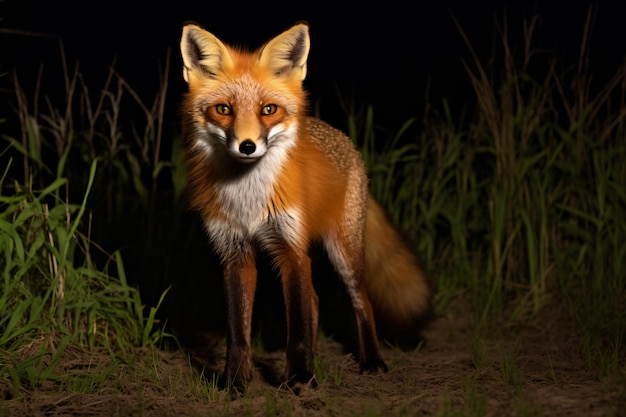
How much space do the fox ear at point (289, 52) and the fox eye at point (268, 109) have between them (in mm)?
207

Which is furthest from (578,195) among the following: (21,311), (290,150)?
(21,311)

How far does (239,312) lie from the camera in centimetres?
334

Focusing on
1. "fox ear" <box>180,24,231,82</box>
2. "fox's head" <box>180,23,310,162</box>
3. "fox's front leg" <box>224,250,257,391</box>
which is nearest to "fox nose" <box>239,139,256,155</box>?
"fox's head" <box>180,23,310,162</box>

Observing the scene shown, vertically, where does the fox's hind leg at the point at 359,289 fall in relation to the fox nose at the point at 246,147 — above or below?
below

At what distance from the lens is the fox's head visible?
10.1 ft

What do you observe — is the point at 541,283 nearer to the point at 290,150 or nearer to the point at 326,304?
the point at 326,304

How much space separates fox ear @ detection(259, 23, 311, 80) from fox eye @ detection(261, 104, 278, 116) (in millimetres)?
207

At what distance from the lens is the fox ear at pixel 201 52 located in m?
3.16

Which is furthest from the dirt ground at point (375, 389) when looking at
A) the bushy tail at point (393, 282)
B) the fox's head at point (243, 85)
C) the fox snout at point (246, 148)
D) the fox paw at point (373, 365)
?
the fox's head at point (243, 85)

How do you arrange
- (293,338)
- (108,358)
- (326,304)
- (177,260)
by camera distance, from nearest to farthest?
(293,338) < (108,358) < (177,260) < (326,304)

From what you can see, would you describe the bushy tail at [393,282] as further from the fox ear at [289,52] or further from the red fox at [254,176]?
the fox ear at [289,52]

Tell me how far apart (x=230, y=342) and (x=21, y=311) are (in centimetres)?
87

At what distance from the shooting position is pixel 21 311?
334cm

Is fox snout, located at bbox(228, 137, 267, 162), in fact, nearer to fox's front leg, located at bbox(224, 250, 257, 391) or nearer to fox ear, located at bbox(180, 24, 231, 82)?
fox ear, located at bbox(180, 24, 231, 82)
